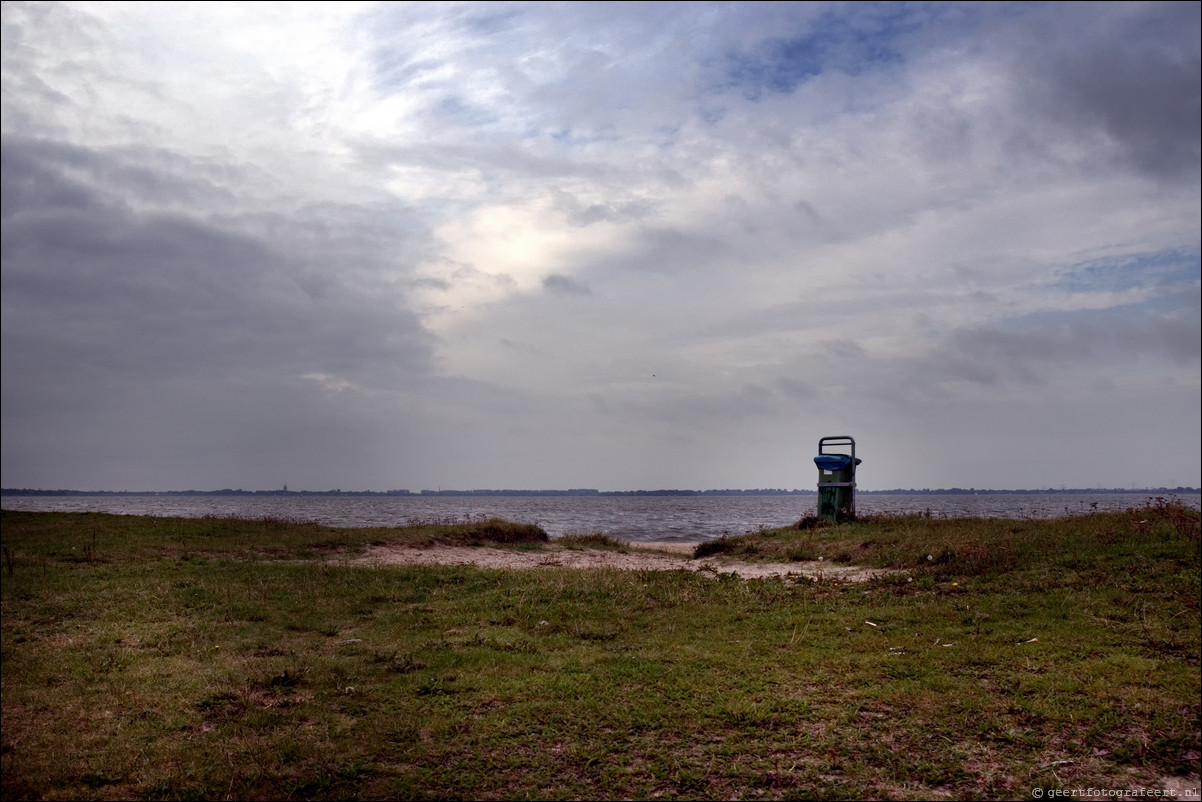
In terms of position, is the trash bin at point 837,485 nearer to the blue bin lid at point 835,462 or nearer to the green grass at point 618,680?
the blue bin lid at point 835,462

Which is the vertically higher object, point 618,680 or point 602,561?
point 618,680

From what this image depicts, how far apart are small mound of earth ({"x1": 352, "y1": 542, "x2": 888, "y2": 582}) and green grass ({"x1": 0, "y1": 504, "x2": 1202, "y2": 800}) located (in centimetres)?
156

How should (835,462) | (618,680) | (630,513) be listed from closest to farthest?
1. (618,680)
2. (835,462)
3. (630,513)

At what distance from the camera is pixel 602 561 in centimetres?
2191

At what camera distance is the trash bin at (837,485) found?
2388cm

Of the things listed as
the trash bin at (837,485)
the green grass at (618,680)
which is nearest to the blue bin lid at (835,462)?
the trash bin at (837,485)

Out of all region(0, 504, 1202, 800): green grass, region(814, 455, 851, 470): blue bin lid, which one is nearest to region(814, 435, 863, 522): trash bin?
region(814, 455, 851, 470): blue bin lid

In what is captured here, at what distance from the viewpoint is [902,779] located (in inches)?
249

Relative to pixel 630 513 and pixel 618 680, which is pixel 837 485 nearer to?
pixel 618 680

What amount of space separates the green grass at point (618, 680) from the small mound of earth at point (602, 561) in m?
1.56

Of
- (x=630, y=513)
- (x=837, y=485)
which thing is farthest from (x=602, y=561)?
(x=630, y=513)

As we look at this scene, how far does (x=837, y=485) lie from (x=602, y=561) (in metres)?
8.22

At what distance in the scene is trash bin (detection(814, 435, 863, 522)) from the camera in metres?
23.9

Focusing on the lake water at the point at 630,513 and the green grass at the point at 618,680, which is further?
the lake water at the point at 630,513
